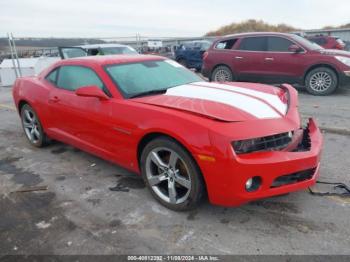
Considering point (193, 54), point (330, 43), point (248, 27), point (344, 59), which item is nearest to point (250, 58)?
point (344, 59)

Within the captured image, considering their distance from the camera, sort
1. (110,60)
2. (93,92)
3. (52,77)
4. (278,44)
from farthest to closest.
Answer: (278,44), (52,77), (110,60), (93,92)

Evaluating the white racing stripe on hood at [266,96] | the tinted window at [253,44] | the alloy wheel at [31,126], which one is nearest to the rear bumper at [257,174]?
the white racing stripe on hood at [266,96]

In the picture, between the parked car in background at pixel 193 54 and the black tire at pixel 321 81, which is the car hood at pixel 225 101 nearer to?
the black tire at pixel 321 81

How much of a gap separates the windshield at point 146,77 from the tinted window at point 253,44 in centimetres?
536

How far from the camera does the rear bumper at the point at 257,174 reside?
8.75ft

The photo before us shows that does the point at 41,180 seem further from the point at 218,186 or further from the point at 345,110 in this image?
the point at 345,110

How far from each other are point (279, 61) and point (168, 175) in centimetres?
663

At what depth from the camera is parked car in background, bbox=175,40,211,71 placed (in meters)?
14.9

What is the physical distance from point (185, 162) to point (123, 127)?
2.80 feet

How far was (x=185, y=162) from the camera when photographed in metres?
2.92

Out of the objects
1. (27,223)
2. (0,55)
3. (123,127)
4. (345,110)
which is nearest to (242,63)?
(345,110)

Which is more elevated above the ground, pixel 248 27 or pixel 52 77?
pixel 248 27

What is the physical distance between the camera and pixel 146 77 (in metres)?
3.93

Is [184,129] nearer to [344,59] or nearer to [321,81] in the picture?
[321,81]
